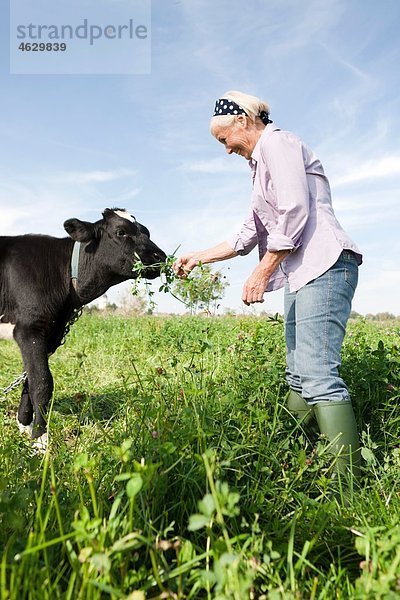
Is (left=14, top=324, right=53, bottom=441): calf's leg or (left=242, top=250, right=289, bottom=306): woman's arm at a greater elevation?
(left=242, top=250, right=289, bottom=306): woman's arm

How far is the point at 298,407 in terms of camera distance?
140 inches

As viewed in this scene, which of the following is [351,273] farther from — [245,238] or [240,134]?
[240,134]

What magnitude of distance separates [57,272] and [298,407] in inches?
94.6

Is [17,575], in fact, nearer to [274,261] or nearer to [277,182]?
[274,261]

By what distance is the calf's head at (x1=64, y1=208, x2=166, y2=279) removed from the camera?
4.88 m

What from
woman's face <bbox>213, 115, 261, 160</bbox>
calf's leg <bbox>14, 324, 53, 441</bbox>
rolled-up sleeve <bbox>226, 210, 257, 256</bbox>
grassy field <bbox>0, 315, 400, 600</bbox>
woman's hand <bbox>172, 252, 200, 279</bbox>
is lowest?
grassy field <bbox>0, 315, 400, 600</bbox>

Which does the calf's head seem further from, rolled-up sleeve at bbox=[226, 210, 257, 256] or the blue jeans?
the blue jeans

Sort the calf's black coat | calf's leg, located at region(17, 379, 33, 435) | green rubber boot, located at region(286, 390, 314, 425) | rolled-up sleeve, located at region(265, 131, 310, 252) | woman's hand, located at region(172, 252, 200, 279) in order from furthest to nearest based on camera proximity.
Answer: calf's leg, located at region(17, 379, 33, 435) → the calf's black coat → woman's hand, located at region(172, 252, 200, 279) → green rubber boot, located at region(286, 390, 314, 425) → rolled-up sleeve, located at region(265, 131, 310, 252)

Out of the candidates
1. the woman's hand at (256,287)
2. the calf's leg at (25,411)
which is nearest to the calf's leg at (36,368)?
the calf's leg at (25,411)

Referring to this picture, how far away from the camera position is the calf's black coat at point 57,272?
470 centimetres

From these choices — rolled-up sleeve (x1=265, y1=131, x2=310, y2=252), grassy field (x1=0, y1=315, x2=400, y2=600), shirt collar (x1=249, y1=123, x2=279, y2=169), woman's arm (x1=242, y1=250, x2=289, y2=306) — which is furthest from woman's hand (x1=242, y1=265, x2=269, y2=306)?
shirt collar (x1=249, y1=123, x2=279, y2=169)

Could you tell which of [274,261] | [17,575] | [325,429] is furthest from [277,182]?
[17,575]

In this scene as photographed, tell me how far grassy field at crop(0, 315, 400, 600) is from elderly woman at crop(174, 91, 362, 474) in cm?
25

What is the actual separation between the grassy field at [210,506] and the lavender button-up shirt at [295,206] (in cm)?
71
